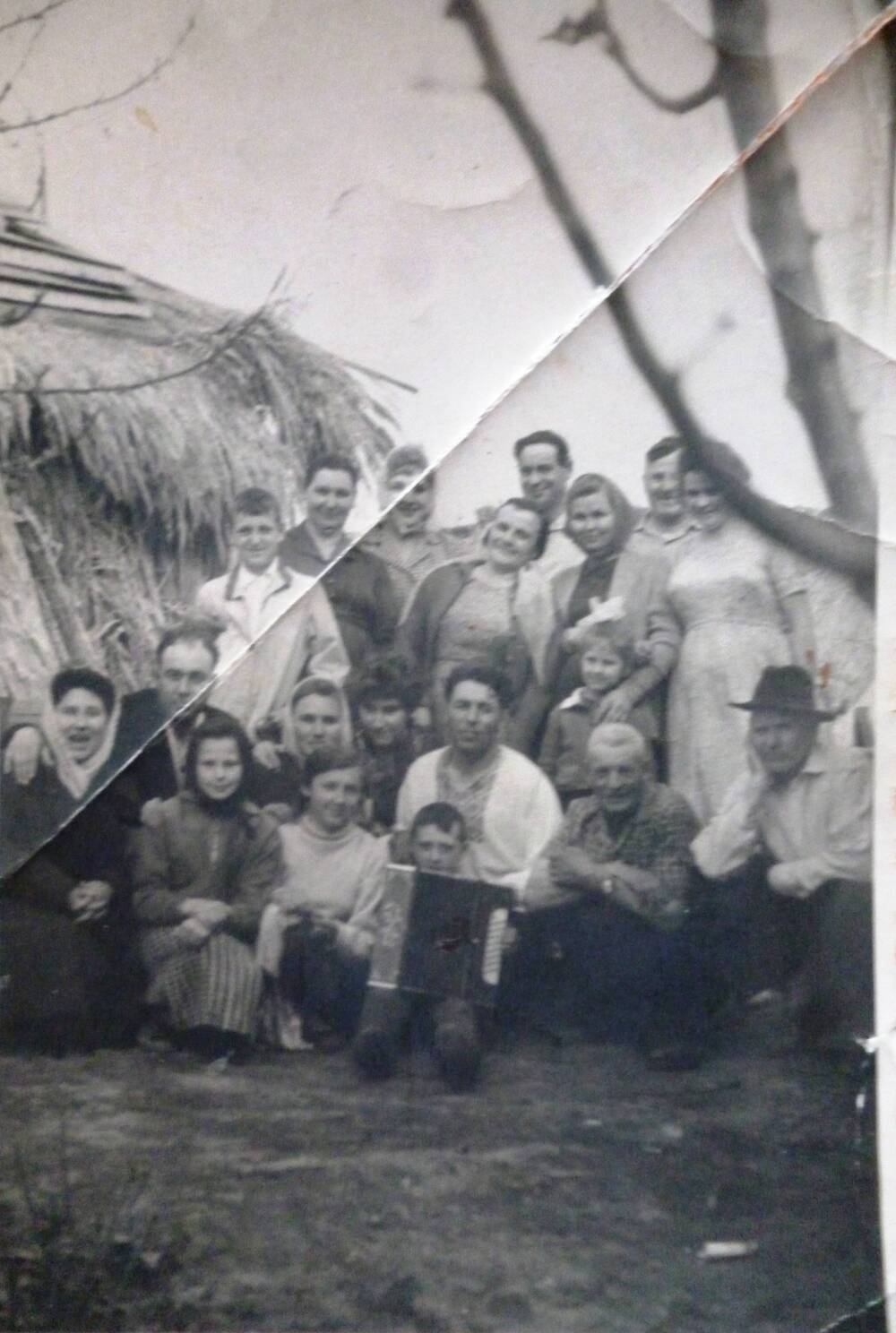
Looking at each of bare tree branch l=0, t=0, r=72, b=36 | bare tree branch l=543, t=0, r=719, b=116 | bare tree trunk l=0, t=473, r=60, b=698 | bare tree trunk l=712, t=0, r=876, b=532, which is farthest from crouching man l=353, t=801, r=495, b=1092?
bare tree branch l=0, t=0, r=72, b=36

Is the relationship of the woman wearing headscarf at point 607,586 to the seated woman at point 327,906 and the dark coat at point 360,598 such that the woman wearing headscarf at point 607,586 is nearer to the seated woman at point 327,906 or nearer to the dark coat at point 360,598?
the dark coat at point 360,598

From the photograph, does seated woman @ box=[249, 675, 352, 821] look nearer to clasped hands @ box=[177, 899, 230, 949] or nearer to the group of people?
the group of people

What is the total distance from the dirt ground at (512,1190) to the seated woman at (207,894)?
0.08m

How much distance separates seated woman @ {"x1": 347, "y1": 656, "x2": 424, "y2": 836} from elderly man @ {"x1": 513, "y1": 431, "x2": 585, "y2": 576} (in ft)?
1.05

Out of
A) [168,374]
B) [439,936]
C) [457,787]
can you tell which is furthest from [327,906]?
[168,374]

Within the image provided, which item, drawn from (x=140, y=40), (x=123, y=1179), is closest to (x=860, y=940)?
(x=123, y=1179)

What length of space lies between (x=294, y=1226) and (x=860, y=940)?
1.06 meters

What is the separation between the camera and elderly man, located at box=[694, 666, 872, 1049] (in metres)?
2.16

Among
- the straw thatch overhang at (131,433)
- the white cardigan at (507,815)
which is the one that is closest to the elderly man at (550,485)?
the straw thatch overhang at (131,433)

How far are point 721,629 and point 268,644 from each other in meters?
0.78

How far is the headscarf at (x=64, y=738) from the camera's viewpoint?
2195 millimetres

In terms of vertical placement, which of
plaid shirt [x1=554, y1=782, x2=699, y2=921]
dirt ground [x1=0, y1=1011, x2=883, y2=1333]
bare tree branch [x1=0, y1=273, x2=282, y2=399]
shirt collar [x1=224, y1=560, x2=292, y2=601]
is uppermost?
bare tree branch [x1=0, y1=273, x2=282, y2=399]

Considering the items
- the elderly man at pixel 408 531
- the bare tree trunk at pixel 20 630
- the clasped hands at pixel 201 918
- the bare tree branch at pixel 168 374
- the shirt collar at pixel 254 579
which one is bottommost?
the clasped hands at pixel 201 918

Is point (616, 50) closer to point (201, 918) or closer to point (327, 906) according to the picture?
point (327, 906)
